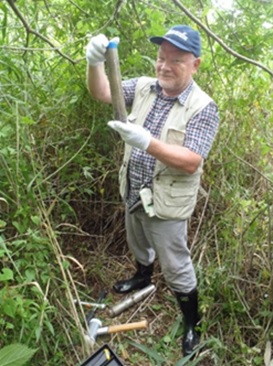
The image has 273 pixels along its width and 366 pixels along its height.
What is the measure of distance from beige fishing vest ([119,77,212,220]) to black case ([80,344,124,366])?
24.8 inches

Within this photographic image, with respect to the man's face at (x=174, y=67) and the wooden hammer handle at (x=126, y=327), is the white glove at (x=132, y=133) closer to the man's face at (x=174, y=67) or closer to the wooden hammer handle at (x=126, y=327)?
the man's face at (x=174, y=67)

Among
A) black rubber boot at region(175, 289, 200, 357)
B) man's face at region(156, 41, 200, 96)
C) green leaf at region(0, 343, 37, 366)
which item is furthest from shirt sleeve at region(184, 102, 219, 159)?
green leaf at region(0, 343, 37, 366)

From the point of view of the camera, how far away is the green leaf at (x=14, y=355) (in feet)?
3.86

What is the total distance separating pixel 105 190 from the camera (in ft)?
8.93

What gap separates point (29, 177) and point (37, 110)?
1.52 feet

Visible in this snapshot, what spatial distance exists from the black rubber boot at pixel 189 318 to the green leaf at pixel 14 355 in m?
1.20

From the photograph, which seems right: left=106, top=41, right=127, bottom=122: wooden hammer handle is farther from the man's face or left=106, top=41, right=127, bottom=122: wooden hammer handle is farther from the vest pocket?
the vest pocket

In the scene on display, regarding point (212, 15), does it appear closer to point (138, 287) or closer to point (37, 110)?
point (37, 110)

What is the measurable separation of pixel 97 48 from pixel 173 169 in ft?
2.02

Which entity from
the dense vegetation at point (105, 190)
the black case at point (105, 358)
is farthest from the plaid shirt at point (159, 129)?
the black case at point (105, 358)

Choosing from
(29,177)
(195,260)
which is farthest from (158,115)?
(195,260)

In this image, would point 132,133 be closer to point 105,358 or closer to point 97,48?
point 97,48

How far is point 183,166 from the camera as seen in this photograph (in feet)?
6.35

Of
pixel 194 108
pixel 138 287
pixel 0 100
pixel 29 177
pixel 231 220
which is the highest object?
pixel 0 100
